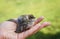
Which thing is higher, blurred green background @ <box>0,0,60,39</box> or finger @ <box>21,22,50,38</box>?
blurred green background @ <box>0,0,60,39</box>

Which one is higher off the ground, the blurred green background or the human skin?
the blurred green background

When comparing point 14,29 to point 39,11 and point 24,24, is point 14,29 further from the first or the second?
point 39,11

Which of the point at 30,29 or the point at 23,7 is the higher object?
the point at 23,7

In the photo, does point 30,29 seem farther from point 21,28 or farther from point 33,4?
point 33,4

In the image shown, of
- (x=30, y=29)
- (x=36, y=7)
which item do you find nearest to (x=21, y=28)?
(x=30, y=29)
